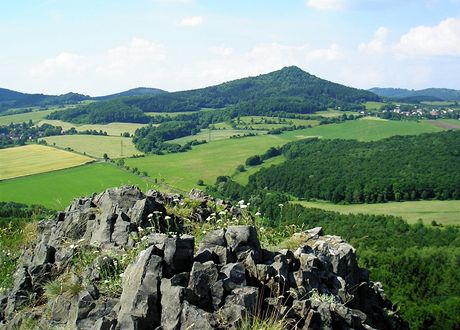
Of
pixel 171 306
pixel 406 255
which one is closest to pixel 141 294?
pixel 171 306

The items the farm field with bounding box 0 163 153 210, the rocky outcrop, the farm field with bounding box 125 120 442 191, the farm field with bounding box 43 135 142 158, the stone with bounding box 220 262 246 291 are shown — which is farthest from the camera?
the farm field with bounding box 43 135 142 158

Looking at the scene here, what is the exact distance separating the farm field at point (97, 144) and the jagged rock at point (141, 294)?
465 ft

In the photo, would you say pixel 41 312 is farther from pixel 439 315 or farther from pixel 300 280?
pixel 439 315

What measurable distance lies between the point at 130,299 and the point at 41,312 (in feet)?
11.2

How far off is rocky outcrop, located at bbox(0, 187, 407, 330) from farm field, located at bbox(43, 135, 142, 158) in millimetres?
137937

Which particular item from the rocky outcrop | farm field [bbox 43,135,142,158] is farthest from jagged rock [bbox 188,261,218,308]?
farm field [bbox 43,135,142,158]

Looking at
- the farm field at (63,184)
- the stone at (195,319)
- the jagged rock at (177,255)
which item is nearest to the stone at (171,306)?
the stone at (195,319)

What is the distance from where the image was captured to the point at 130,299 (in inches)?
388

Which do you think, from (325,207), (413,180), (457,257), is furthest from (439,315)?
(413,180)

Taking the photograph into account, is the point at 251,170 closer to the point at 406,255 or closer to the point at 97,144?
the point at 97,144

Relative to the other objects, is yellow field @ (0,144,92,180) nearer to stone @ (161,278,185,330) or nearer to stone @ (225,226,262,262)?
stone @ (225,226,262,262)

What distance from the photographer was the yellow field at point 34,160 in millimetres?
117938

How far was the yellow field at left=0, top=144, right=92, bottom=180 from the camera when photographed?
387ft

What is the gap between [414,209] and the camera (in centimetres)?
10481
